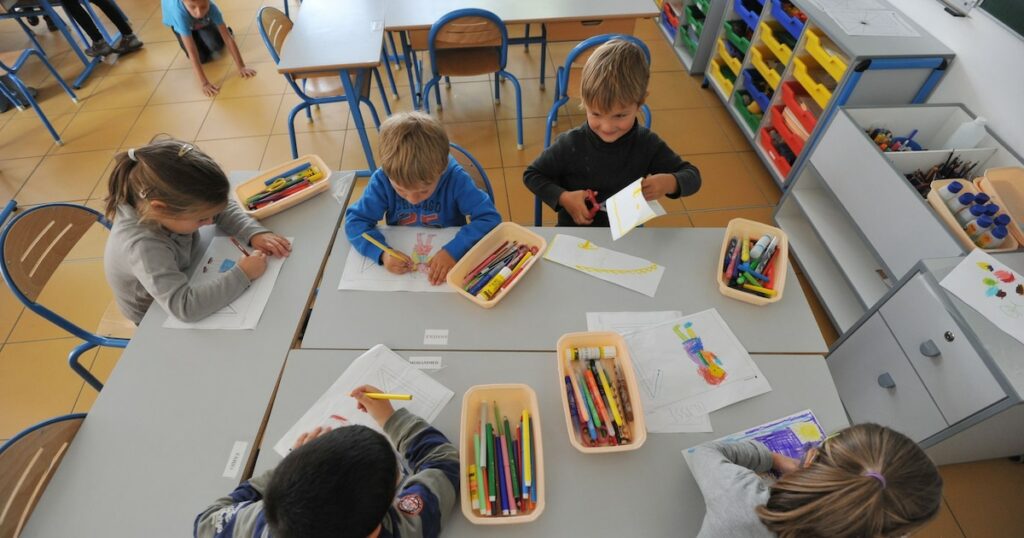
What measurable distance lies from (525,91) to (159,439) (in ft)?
9.97

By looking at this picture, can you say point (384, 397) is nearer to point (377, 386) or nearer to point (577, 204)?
point (377, 386)

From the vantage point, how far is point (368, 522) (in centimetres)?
72

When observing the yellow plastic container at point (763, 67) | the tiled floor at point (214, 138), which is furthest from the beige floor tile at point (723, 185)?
the yellow plastic container at point (763, 67)

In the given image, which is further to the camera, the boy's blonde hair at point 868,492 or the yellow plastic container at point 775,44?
the yellow plastic container at point 775,44

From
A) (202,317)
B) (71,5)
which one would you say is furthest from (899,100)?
(71,5)

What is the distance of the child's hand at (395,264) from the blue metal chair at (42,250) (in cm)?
90

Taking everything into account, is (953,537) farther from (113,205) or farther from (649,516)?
(113,205)

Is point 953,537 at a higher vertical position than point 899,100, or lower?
lower

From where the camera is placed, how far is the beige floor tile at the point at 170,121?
3.18m

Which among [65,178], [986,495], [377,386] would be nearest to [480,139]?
[377,386]

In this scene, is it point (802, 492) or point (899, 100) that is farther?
point (899, 100)

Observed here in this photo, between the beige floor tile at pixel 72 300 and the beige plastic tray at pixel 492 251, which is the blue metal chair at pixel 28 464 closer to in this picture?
the beige plastic tray at pixel 492 251

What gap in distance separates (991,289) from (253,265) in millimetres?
2086

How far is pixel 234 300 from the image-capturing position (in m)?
1.29
